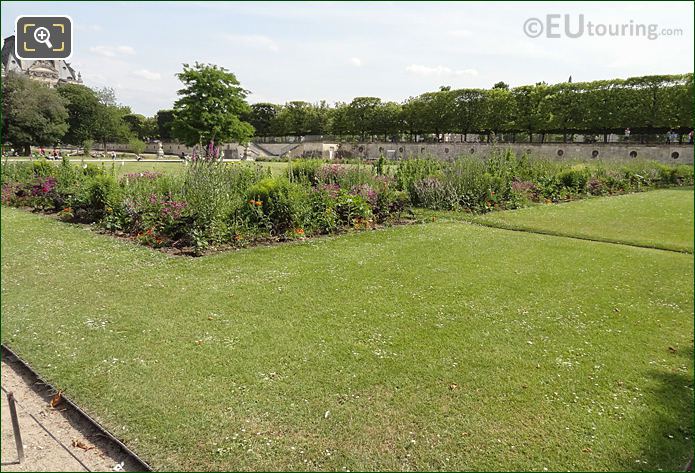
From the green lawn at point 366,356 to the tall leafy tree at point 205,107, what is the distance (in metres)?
39.0

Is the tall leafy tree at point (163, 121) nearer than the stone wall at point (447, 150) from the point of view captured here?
No

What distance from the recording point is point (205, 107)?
149 ft

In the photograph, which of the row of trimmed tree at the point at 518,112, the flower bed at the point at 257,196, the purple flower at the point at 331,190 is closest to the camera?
the flower bed at the point at 257,196

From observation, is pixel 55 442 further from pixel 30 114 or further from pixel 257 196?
pixel 30 114

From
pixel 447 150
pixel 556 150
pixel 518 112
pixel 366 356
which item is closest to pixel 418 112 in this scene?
pixel 447 150

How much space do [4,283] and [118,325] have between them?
2.51 meters

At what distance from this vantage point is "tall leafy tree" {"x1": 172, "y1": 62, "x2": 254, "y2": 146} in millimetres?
45031

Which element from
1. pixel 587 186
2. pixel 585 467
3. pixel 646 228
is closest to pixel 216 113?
pixel 587 186

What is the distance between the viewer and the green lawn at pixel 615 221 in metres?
11.2

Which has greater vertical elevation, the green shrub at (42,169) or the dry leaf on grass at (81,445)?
the green shrub at (42,169)

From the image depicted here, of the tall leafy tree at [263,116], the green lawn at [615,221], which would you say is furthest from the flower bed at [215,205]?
the tall leafy tree at [263,116]

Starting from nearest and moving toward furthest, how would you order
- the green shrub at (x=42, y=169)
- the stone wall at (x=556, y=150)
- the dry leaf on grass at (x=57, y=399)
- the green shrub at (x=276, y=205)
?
the dry leaf on grass at (x=57, y=399) → the green shrub at (x=276, y=205) → the green shrub at (x=42, y=169) → the stone wall at (x=556, y=150)

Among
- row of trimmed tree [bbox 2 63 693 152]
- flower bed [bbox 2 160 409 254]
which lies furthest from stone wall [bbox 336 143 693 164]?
flower bed [bbox 2 160 409 254]

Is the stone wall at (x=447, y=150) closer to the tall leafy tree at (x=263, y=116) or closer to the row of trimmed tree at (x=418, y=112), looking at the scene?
the row of trimmed tree at (x=418, y=112)
